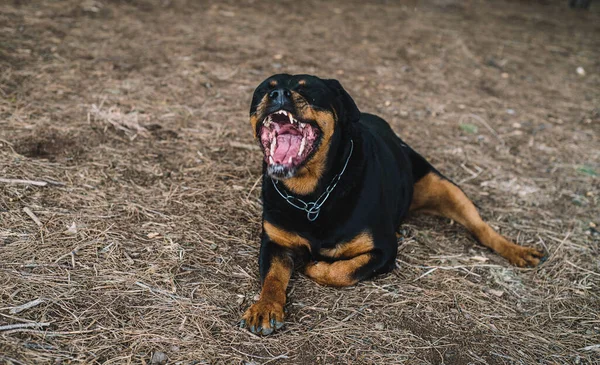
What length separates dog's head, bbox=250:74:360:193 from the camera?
306 centimetres

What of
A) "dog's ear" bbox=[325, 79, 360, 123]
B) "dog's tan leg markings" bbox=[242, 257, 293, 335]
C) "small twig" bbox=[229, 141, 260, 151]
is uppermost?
"dog's ear" bbox=[325, 79, 360, 123]

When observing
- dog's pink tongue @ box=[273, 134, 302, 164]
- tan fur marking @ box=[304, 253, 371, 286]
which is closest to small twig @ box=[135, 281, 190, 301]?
tan fur marking @ box=[304, 253, 371, 286]

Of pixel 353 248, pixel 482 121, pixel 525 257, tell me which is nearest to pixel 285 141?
pixel 353 248

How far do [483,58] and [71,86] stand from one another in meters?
5.62

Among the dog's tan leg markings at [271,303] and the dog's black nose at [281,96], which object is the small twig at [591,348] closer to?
the dog's tan leg markings at [271,303]

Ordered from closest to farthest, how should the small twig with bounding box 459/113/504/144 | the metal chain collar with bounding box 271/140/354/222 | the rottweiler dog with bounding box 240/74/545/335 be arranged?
the rottweiler dog with bounding box 240/74/545/335 < the metal chain collar with bounding box 271/140/354/222 < the small twig with bounding box 459/113/504/144

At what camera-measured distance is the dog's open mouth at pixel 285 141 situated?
3084mm

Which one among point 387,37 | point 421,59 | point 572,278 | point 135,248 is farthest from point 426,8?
point 135,248

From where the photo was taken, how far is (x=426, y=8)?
10.7 m

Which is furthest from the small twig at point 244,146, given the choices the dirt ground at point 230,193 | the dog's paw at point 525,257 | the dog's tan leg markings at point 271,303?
the dog's paw at point 525,257

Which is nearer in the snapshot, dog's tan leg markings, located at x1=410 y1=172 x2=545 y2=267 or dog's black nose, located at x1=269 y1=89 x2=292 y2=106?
dog's black nose, located at x1=269 y1=89 x2=292 y2=106

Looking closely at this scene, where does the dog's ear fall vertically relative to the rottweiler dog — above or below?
above

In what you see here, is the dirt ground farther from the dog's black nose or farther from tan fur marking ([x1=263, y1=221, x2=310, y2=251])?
the dog's black nose

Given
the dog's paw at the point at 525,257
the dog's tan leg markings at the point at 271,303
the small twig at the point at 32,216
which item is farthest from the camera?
the dog's paw at the point at 525,257
